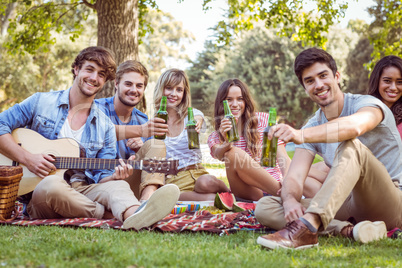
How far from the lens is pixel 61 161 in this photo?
4.04 meters

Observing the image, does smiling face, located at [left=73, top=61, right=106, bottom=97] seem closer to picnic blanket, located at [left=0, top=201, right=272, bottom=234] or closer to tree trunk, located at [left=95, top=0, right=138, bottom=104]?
picnic blanket, located at [left=0, top=201, right=272, bottom=234]

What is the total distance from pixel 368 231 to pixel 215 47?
10.6 meters

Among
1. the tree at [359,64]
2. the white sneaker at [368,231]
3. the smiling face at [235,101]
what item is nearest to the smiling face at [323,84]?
the white sneaker at [368,231]

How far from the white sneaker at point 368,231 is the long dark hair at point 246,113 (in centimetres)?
206

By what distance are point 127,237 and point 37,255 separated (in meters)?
0.71

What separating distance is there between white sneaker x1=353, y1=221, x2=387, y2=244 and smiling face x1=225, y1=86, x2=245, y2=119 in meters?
2.35

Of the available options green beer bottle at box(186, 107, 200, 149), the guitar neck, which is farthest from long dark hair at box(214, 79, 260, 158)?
the guitar neck

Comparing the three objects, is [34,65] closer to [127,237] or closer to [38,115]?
[38,115]

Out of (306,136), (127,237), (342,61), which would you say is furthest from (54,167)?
(342,61)

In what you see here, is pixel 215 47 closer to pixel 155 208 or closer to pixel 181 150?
pixel 181 150

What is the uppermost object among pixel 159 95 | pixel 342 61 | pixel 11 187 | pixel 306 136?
pixel 342 61

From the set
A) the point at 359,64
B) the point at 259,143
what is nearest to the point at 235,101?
the point at 259,143

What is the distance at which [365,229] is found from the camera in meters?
2.94

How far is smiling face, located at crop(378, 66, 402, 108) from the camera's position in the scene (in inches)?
177
